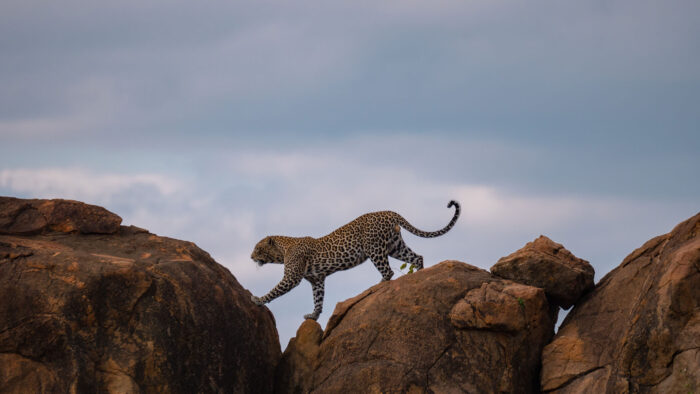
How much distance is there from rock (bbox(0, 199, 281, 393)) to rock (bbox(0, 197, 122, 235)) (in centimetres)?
4

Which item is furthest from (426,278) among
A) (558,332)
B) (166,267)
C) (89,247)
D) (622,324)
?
(89,247)

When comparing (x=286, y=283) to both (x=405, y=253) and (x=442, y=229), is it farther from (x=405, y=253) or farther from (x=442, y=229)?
(x=442, y=229)

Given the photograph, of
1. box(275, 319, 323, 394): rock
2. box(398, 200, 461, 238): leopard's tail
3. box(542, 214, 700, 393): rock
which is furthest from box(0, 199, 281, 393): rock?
box(542, 214, 700, 393): rock

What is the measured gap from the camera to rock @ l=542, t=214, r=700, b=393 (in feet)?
37.8

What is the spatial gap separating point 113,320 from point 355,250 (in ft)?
23.0

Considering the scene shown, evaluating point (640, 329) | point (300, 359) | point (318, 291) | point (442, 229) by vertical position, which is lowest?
point (640, 329)

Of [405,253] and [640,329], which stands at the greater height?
[405,253]

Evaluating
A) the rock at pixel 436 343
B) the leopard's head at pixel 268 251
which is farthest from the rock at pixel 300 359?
the leopard's head at pixel 268 251

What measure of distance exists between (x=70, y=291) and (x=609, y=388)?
28.8 feet

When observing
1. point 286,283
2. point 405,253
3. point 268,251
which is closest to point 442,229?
point 405,253

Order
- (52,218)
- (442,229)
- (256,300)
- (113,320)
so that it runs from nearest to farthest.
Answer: (113,320), (52,218), (256,300), (442,229)

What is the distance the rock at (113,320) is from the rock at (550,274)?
511 centimetres

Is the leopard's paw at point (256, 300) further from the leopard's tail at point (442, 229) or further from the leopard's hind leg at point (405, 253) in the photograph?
the leopard's tail at point (442, 229)

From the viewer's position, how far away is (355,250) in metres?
18.1
